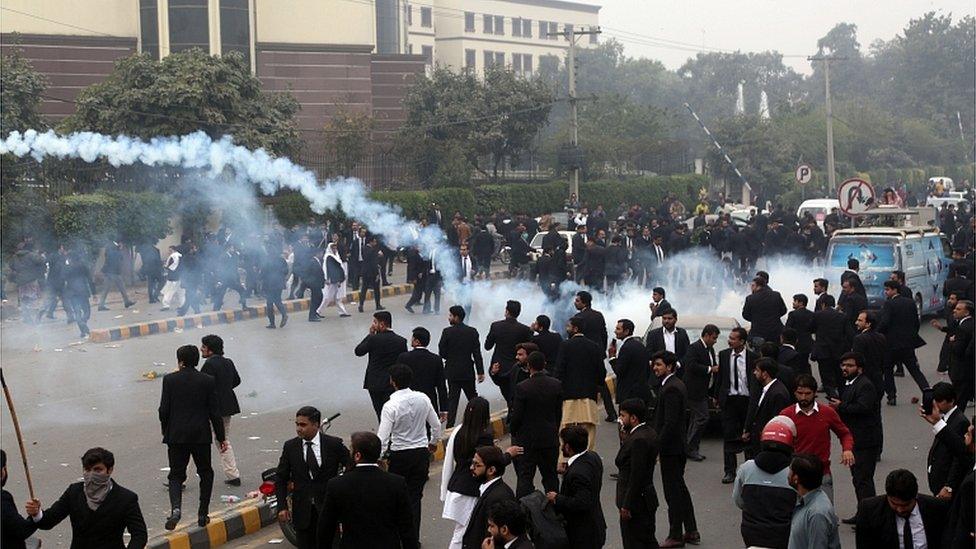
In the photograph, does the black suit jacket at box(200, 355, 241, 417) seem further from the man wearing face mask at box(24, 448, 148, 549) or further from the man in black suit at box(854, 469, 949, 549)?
the man in black suit at box(854, 469, 949, 549)

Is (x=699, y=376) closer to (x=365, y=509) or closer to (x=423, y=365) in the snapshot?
(x=423, y=365)

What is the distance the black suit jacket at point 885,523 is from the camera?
674cm

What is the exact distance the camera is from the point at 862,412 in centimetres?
974

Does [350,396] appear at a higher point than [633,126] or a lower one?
lower

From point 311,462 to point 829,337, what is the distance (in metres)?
7.53

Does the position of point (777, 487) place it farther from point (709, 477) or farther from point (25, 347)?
point (25, 347)

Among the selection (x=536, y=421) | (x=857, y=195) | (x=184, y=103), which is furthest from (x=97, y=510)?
(x=184, y=103)

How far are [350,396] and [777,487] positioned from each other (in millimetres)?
8799

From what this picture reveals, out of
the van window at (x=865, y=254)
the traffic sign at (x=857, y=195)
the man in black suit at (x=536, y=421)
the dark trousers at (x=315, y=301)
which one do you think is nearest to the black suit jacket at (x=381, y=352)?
the man in black suit at (x=536, y=421)

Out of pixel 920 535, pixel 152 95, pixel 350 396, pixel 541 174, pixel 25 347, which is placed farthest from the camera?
pixel 541 174

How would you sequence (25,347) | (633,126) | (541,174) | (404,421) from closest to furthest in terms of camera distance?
1. (404,421)
2. (25,347)
3. (541,174)
4. (633,126)

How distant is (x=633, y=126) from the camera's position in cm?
5469

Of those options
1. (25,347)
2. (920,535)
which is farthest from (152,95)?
(920,535)

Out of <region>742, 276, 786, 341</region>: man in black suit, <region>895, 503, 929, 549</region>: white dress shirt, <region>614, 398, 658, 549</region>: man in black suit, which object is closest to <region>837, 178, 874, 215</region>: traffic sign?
<region>742, 276, 786, 341</region>: man in black suit
